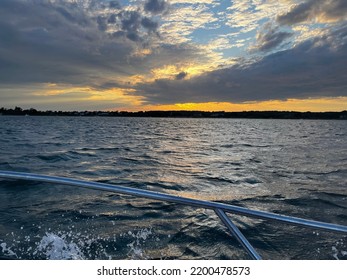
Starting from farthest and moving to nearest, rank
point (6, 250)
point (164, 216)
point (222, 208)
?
point (164, 216) → point (6, 250) → point (222, 208)

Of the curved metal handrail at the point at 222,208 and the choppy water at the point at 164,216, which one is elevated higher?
the curved metal handrail at the point at 222,208

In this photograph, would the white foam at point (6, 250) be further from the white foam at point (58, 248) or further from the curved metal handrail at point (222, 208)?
the curved metal handrail at point (222, 208)

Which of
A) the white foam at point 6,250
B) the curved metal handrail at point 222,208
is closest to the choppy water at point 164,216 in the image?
the white foam at point 6,250

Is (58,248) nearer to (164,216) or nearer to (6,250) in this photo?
(6,250)

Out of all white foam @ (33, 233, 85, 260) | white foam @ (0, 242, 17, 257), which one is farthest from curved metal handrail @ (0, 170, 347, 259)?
white foam @ (0, 242, 17, 257)

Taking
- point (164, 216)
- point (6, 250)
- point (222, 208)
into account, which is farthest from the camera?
point (164, 216)

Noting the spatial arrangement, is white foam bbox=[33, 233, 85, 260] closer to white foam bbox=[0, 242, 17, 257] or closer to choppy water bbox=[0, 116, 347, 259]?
choppy water bbox=[0, 116, 347, 259]

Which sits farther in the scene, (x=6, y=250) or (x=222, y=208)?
(x=6, y=250)

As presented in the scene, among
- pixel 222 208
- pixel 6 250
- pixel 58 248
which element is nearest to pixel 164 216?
pixel 58 248

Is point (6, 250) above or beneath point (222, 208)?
beneath

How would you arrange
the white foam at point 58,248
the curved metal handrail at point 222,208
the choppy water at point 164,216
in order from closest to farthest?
the curved metal handrail at point 222,208 < the white foam at point 58,248 < the choppy water at point 164,216

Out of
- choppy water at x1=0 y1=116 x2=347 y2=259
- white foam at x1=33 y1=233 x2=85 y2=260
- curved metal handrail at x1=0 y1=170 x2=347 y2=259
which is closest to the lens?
curved metal handrail at x1=0 y1=170 x2=347 y2=259

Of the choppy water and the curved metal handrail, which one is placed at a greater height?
the curved metal handrail
